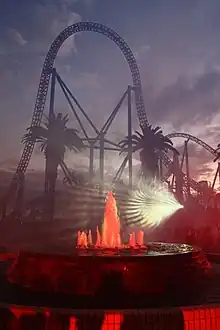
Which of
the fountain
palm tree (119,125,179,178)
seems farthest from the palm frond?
the fountain

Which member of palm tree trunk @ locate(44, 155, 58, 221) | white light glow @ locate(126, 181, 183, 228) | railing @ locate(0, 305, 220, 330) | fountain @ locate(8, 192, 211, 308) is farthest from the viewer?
white light glow @ locate(126, 181, 183, 228)

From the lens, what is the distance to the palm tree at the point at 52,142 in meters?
35.7

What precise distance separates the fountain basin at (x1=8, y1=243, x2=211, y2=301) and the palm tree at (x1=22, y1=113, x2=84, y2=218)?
27.3 metres

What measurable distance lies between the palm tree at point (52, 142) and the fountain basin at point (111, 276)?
2734cm

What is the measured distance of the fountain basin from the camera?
787 centimetres

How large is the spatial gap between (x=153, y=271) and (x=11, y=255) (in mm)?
7379

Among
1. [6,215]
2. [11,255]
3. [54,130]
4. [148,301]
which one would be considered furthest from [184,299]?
[6,215]

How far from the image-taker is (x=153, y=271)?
814 centimetres

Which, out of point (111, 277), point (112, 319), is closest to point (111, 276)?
point (111, 277)

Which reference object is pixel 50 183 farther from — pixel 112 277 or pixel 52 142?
pixel 112 277

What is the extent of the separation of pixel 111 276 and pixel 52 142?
29627 mm

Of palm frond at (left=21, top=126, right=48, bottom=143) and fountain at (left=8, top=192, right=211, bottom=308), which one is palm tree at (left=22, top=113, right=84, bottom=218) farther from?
fountain at (left=8, top=192, right=211, bottom=308)

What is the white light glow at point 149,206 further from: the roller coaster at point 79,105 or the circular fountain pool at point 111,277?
the circular fountain pool at point 111,277

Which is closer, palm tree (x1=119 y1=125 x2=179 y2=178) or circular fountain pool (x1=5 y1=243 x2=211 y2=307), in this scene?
circular fountain pool (x1=5 y1=243 x2=211 y2=307)
